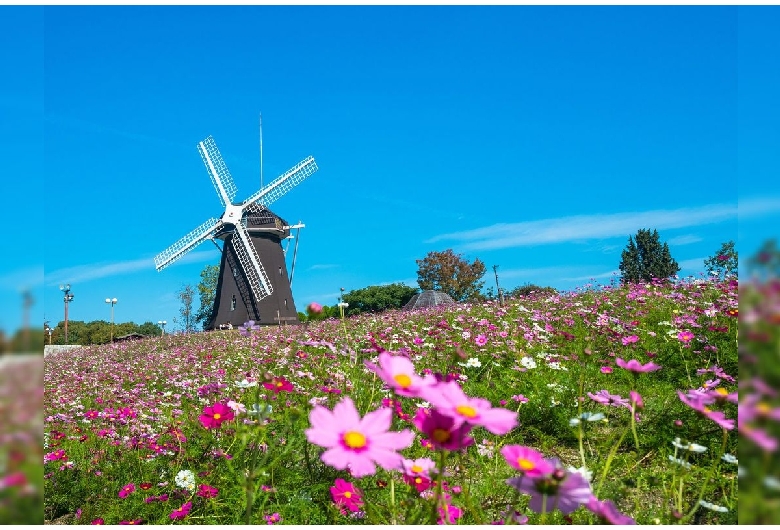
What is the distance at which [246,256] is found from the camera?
24.5 meters

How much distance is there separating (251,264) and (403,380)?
79.9 ft

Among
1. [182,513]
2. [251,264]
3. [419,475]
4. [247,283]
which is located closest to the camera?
[419,475]

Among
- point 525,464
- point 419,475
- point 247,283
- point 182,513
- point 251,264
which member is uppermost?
point 251,264

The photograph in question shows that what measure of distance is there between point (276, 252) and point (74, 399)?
2035 cm

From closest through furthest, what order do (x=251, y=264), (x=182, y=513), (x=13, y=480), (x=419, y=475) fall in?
(x=13, y=480) < (x=419, y=475) < (x=182, y=513) < (x=251, y=264)

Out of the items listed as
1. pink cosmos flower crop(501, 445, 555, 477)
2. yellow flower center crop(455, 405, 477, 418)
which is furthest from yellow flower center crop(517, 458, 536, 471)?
yellow flower center crop(455, 405, 477, 418)

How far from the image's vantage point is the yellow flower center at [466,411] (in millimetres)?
680

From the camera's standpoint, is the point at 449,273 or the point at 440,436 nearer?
the point at 440,436

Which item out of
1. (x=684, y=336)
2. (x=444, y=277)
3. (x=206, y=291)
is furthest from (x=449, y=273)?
(x=684, y=336)

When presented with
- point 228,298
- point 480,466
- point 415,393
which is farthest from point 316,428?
point 228,298

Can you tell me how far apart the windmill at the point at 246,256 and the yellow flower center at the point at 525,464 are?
23885 millimetres

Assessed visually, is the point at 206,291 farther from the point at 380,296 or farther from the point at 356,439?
the point at 356,439

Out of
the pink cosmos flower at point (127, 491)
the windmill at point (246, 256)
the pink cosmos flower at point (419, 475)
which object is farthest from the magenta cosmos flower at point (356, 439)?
the windmill at point (246, 256)

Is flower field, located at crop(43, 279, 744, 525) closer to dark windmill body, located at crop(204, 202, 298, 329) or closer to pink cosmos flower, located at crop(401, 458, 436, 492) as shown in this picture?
pink cosmos flower, located at crop(401, 458, 436, 492)
